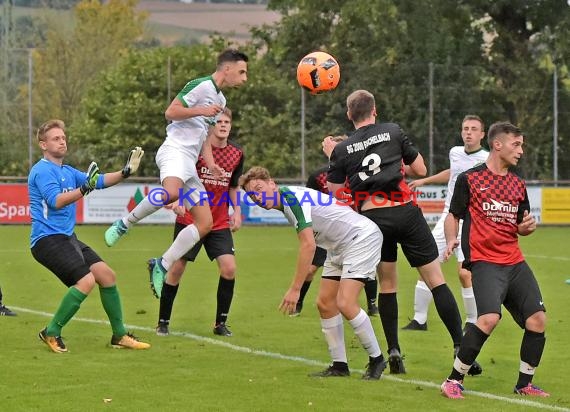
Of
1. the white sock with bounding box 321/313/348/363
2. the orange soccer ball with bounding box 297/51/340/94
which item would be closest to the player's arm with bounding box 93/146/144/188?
the white sock with bounding box 321/313/348/363

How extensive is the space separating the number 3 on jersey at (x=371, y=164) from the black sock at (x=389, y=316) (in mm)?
1110

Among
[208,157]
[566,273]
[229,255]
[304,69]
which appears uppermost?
[304,69]

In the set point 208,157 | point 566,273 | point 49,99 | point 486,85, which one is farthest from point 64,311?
point 49,99

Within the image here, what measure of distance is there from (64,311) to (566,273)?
10490 mm

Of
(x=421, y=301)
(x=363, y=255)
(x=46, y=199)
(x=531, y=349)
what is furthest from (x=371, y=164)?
(x=421, y=301)

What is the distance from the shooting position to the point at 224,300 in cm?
1098

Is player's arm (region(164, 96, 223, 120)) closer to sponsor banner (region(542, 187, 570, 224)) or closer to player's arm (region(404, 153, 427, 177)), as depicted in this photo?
player's arm (region(404, 153, 427, 177))

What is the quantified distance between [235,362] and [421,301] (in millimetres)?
2759

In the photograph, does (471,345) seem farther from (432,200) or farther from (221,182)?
(432,200)

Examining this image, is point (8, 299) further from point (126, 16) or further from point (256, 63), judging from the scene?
point (126, 16)

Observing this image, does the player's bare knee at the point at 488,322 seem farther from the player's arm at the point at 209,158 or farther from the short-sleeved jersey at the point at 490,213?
the player's arm at the point at 209,158

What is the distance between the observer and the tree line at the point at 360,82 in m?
31.0

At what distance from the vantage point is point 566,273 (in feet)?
58.6

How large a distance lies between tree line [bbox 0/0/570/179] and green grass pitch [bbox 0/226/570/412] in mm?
15725
